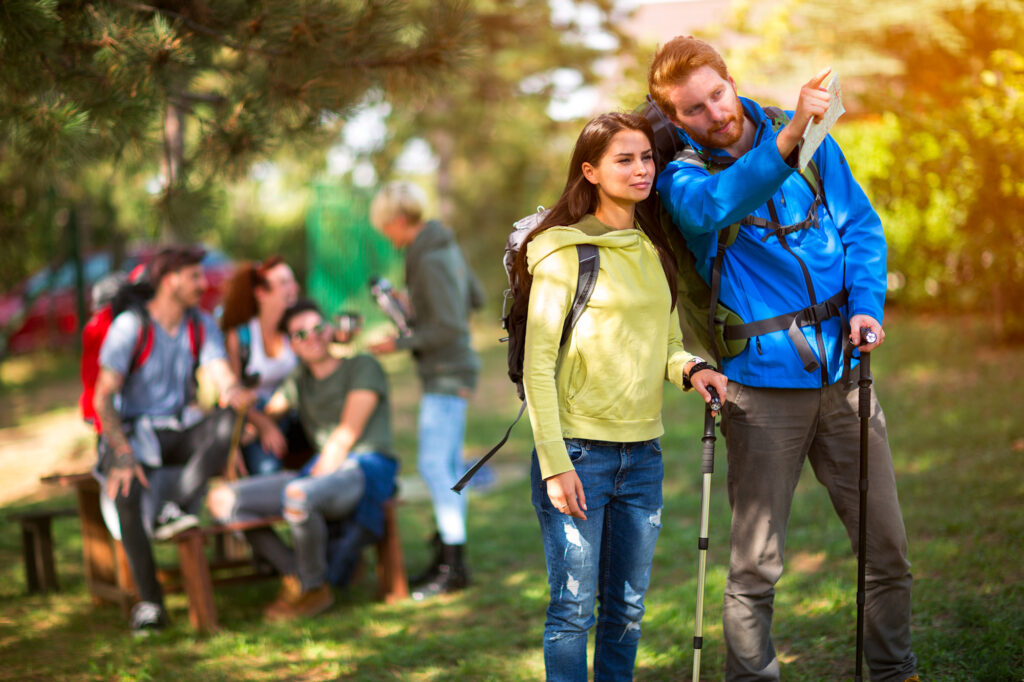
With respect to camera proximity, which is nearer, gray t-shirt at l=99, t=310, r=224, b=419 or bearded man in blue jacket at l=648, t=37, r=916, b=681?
bearded man in blue jacket at l=648, t=37, r=916, b=681

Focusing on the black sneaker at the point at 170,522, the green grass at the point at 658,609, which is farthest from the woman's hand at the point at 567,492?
the black sneaker at the point at 170,522

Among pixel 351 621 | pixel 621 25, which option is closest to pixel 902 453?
pixel 351 621

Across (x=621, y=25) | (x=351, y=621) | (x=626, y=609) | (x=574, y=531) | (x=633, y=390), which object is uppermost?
(x=621, y=25)

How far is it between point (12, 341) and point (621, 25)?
405 inches

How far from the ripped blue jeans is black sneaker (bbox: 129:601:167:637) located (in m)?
2.60

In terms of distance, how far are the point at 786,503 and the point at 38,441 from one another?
27.3 ft

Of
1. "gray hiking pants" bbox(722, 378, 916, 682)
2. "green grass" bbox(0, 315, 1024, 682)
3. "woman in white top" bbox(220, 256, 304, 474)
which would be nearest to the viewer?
"gray hiking pants" bbox(722, 378, 916, 682)

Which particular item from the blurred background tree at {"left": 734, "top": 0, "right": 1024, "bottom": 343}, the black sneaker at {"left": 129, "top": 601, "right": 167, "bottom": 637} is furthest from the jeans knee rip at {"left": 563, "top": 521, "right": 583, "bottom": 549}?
the blurred background tree at {"left": 734, "top": 0, "right": 1024, "bottom": 343}

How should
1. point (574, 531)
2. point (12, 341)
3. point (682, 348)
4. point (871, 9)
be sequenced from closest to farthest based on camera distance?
point (574, 531)
point (682, 348)
point (12, 341)
point (871, 9)

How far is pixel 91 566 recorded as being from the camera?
5152 mm

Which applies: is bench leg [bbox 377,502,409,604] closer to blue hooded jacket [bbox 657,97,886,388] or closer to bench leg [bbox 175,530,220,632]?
bench leg [bbox 175,530,220,632]

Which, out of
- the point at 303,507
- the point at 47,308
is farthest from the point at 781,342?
the point at 47,308

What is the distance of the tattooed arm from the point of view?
4.59 meters

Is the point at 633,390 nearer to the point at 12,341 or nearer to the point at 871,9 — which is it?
the point at 12,341
